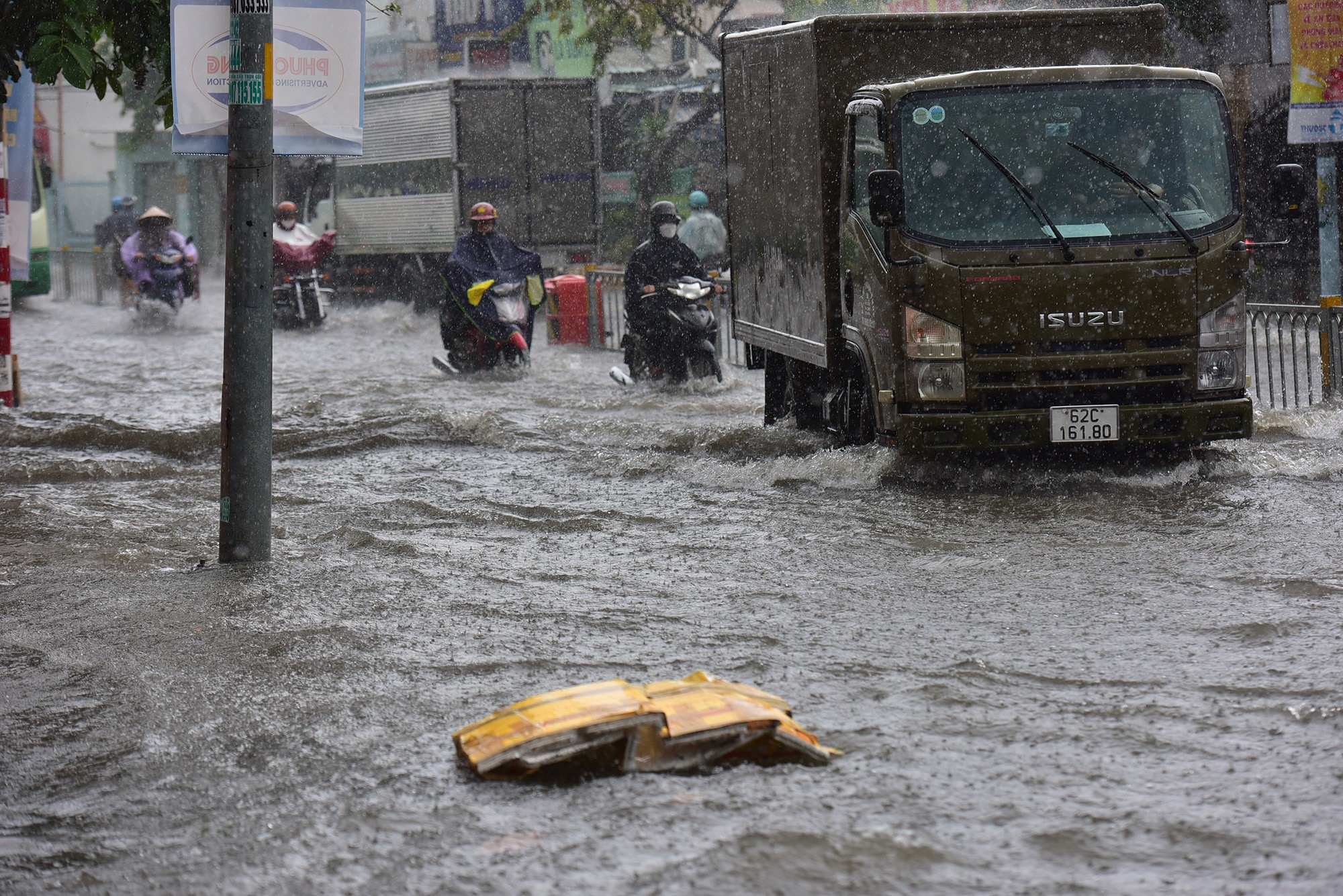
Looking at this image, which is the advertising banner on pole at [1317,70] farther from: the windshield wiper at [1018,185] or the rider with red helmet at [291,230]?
the rider with red helmet at [291,230]

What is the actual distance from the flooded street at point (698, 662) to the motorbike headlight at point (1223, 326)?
2.58 ft

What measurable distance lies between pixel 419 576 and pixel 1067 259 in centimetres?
374

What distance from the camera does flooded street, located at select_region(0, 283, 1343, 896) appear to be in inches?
158

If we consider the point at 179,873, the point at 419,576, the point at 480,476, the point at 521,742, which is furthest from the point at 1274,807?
the point at 480,476

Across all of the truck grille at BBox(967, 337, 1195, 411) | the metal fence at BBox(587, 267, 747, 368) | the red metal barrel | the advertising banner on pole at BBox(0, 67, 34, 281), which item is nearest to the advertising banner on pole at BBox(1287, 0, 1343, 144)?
the truck grille at BBox(967, 337, 1195, 411)

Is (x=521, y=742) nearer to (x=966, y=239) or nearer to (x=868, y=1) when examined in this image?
(x=966, y=239)

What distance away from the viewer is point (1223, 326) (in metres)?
9.08

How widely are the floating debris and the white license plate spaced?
465 centimetres

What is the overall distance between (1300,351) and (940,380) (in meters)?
5.92

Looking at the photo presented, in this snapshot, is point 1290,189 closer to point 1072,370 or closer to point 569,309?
point 1072,370

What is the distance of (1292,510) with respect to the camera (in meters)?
8.45

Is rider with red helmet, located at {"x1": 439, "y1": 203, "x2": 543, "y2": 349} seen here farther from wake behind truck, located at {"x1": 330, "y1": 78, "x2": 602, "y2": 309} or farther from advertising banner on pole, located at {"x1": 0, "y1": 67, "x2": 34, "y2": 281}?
wake behind truck, located at {"x1": 330, "y1": 78, "x2": 602, "y2": 309}

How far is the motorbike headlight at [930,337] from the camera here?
8.95 m

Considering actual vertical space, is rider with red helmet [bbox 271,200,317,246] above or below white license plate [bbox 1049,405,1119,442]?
above
